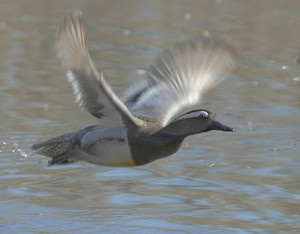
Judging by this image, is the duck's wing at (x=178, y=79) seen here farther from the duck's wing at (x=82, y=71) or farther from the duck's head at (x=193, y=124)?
the duck's wing at (x=82, y=71)

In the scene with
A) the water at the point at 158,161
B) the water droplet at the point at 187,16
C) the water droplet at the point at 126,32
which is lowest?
the water at the point at 158,161

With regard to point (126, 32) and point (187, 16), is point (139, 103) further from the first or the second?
point (187, 16)

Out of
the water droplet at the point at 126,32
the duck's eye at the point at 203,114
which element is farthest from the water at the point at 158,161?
the duck's eye at the point at 203,114

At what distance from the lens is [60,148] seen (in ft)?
20.8

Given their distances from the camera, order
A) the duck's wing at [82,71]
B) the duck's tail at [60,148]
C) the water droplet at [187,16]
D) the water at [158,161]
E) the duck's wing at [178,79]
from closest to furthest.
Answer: the duck's wing at [82,71], the water at [158,161], the duck's tail at [60,148], the duck's wing at [178,79], the water droplet at [187,16]

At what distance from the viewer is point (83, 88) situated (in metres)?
5.67

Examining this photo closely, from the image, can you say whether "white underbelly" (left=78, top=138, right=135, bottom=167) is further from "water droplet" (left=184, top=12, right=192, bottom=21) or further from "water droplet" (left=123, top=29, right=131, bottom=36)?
"water droplet" (left=184, top=12, right=192, bottom=21)

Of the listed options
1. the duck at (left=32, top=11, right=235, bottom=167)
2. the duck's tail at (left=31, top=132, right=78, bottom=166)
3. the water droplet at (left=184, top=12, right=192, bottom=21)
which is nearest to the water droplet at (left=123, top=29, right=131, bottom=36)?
the water droplet at (left=184, top=12, right=192, bottom=21)

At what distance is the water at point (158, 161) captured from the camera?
5926mm

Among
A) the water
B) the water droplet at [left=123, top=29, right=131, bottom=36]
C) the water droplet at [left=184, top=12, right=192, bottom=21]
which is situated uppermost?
the water droplet at [left=184, top=12, right=192, bottom=21]

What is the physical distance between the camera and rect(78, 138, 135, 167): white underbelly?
5.93 meters

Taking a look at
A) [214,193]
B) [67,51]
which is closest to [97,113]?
[67,51]

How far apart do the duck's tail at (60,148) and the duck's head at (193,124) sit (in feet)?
2.46

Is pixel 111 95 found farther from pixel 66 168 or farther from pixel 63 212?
pixel 66 168
